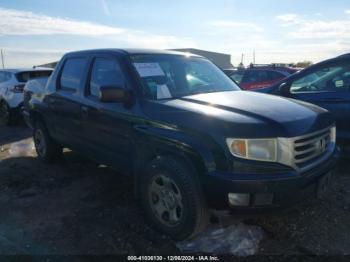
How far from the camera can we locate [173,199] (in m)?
3.16

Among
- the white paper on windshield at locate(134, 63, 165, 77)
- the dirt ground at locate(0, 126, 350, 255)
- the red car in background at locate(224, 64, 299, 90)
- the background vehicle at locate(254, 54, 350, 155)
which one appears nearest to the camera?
the dirt ground at locate(0, 126, 350, 255)

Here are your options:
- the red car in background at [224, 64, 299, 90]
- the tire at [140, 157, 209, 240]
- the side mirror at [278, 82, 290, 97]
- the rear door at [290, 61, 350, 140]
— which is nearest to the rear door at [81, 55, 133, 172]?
the tire at [140, 157, 209, 240]

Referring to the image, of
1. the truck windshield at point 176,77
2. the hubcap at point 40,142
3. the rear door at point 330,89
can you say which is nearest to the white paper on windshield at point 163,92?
the truck windshield at point 176,77

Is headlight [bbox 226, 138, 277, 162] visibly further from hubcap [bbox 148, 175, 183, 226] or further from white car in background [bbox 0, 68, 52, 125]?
white car in background [bbox 0, 68, 52, 125]

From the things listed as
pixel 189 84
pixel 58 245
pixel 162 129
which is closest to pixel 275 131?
pixel 162 129

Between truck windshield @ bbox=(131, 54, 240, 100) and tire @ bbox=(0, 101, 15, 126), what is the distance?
7.16m

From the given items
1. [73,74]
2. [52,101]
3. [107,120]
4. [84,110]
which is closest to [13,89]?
[52,101]

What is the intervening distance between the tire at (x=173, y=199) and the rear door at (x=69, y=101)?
1622mm

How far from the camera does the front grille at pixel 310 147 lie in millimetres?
2873

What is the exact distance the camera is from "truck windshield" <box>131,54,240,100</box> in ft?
11.7

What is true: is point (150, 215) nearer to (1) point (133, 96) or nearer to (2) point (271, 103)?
(1) point (133, 96)

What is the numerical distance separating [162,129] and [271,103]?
1.11 metres

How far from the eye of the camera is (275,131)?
2.74 m

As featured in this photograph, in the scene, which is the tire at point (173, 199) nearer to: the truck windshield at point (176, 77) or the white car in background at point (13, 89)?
the truck windshield at point (176, 77)
